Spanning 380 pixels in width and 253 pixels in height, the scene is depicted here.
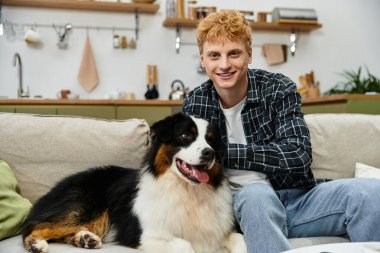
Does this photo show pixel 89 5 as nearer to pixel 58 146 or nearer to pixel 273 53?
pixel 273 53

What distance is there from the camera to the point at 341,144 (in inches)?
96.3

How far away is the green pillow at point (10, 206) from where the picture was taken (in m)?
1.82

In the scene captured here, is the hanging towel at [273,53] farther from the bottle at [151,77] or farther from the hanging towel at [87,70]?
the hanging towel at [87,70]

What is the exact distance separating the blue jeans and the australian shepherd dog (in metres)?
0.12

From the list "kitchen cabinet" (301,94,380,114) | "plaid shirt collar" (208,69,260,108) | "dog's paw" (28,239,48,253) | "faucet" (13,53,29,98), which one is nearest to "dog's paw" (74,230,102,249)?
"dog's paw" (28,239,48,253)

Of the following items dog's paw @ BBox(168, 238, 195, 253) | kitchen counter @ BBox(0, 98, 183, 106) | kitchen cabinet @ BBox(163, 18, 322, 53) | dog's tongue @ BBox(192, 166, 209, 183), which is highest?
kitchen cabinet @ BBox(163, 18, 322, 53)

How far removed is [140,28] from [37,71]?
1381 mm

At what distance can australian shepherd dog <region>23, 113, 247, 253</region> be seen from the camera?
176 centimetres

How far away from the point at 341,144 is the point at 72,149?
5.07 ft

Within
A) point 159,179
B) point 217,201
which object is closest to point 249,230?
point 217,201

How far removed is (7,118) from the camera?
2176 millimetres

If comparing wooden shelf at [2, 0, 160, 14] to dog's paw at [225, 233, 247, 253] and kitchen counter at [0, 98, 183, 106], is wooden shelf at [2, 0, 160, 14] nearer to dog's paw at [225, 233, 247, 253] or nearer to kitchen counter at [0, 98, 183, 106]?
kitchen counter at [0, 98, 183, 106]

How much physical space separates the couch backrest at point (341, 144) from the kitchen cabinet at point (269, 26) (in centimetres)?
301

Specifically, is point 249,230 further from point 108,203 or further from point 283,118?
point 108,203
